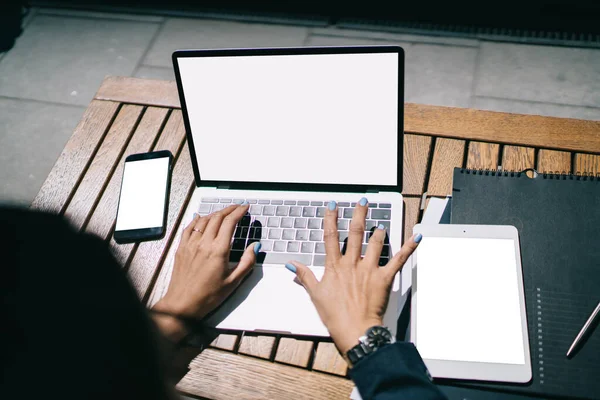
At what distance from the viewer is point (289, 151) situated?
109cm

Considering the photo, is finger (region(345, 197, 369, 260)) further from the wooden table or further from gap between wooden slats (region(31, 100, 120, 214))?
gap between wooden slats (region(31, 100, 120, 214))

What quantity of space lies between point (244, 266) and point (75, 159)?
24.3 inches

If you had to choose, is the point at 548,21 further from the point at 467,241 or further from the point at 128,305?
the point at 128,305

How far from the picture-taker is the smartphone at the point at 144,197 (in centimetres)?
112

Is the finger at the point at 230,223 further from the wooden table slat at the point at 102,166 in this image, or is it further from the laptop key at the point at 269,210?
the wooden table slat at the point at 102,166

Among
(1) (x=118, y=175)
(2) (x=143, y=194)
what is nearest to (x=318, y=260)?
(2) (x=143, y=194)

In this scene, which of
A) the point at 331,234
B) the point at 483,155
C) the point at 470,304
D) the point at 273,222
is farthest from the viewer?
the point at 483,155

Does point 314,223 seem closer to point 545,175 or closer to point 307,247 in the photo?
point 307,247

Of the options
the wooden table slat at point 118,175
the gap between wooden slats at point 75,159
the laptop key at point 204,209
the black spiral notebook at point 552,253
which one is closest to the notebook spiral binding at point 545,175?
the black spiral notebook at point 552,253

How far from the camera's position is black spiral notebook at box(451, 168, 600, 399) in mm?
809

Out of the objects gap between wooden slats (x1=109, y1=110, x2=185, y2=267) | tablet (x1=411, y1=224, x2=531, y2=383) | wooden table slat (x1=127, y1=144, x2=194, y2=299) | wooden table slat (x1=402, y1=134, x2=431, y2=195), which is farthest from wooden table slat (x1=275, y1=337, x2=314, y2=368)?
gap between wooden slats (x1=109, y1=110, x2=185, y2=267)

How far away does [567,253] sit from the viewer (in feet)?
3.01

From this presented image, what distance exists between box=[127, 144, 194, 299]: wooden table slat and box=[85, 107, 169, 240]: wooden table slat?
0.11m

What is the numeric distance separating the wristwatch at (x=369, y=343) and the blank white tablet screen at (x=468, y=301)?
69 millimetres
